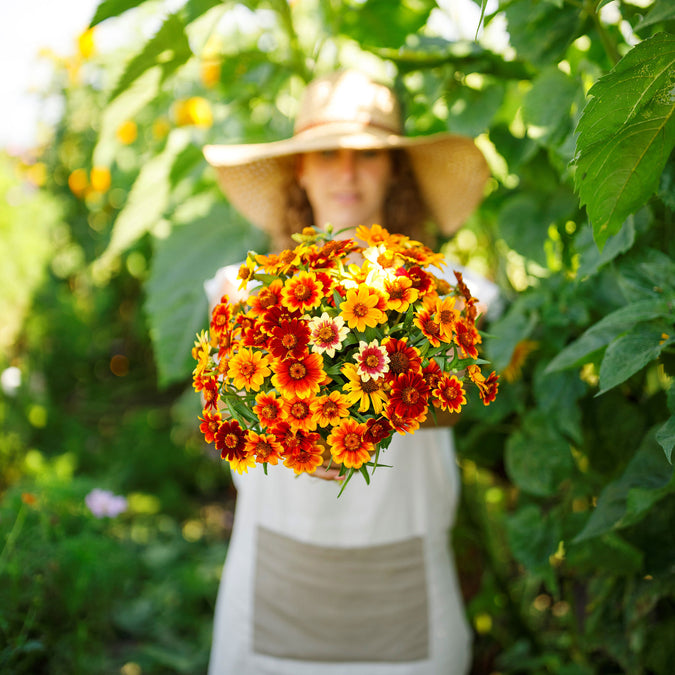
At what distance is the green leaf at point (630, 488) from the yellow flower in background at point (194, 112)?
4.95 feet

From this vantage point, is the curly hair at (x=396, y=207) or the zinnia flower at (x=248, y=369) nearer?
the zinnia flower at (x=248, y=369)

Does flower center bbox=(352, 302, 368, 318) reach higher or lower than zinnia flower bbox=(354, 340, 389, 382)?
higher

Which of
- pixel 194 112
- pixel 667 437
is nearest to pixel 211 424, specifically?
pixel 667 437

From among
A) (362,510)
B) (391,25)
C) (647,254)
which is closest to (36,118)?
(391,25)

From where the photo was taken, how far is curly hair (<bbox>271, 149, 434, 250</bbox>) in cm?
115

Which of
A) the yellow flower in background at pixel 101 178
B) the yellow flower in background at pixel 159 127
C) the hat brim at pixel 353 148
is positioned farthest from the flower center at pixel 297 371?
the yellow flower in background at pixel 101 178

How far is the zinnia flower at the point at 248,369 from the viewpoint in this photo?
22.9 inches

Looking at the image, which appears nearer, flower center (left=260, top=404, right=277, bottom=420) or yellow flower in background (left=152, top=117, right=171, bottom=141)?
flower center (left=260, top=404, right=277, bottom=420)

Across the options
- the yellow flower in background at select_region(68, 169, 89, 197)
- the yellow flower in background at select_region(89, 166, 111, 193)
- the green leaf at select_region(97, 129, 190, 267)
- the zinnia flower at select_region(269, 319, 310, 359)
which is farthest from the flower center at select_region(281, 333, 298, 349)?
the yellow flower in background at select_region(68, 169, 89, 197)

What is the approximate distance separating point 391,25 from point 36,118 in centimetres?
215

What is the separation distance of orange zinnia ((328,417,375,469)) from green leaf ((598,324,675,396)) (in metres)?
0.29

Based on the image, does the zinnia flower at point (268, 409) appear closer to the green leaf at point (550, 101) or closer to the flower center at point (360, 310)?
the flower center at point (360, 310)

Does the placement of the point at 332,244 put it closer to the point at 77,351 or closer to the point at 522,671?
the point at 522,671

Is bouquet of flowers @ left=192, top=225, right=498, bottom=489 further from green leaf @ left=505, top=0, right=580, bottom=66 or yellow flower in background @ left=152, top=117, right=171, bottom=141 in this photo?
yellow flower in background @ left=152, top=117, right=171, bottom=141
